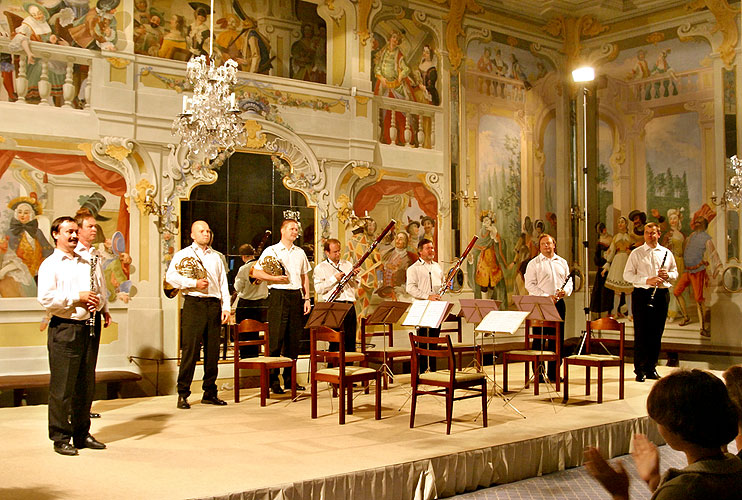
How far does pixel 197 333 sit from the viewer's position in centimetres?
668

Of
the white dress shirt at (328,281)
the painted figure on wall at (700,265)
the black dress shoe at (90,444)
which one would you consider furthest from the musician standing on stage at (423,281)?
the black dress shoe at (90,444)

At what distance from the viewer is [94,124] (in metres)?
7.86

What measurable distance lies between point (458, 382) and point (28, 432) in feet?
10.7

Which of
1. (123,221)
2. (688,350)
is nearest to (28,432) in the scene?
(123,221)

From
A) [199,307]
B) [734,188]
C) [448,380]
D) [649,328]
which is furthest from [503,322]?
[734,188]

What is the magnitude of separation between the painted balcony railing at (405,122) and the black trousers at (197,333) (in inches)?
160

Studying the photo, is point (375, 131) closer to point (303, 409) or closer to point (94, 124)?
point (94, 124)

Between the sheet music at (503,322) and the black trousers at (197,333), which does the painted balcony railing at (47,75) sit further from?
the sheet music at (503,322)

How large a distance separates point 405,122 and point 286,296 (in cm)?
377

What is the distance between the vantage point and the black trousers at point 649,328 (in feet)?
27.4

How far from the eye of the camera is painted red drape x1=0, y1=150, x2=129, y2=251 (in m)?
7.46

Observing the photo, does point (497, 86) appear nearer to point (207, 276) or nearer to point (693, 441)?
point (207, 276)

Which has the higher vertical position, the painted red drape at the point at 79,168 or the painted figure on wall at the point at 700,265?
the painted red drape at the point at 79,168

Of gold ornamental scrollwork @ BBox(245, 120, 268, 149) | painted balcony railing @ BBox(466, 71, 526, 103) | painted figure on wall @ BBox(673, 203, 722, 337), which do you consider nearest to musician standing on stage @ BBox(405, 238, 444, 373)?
gold ornamental scrollwork @ BBox(245, 120, 268, 149)
